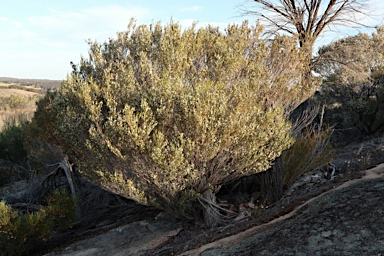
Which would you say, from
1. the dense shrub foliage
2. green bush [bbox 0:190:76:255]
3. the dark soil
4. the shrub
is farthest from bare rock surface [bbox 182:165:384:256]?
the dense shrub foliage

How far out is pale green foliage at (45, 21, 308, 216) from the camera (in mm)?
5741

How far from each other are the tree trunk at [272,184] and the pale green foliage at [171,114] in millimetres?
899

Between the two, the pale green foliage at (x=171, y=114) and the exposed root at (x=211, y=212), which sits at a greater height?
the pale green foliage at (x=171, y=114)

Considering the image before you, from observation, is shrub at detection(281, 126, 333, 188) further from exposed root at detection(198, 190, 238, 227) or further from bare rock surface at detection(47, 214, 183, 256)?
bare rock surface at detection(47, 214, 183, 256)

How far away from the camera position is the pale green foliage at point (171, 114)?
5.74 meters

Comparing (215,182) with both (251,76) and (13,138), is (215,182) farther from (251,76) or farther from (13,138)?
(13,138)

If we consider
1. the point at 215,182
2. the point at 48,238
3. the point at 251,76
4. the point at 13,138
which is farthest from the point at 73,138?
the point at 13,138

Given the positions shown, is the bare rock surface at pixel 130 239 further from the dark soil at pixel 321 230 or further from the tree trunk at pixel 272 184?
the tree trunk at pixel 272 184

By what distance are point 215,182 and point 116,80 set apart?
2631 mm

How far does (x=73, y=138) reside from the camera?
22.7 feet

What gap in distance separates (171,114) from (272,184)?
9.70 ft

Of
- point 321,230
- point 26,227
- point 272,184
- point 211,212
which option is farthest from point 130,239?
point 321,230

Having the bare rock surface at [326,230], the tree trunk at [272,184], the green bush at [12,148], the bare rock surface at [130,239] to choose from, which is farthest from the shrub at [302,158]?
the green bush at [12,148]

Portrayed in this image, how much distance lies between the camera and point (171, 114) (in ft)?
19.1
